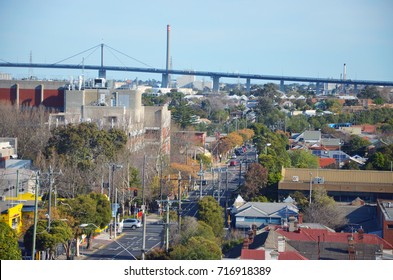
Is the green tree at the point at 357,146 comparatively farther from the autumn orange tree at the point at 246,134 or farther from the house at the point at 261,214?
the house at the point at 261,214

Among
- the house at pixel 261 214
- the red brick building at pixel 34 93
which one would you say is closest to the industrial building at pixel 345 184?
the house at pixel 261 214

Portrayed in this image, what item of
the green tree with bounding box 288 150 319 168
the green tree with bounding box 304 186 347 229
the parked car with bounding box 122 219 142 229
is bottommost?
the parked car with bounding box 122 219 142 229

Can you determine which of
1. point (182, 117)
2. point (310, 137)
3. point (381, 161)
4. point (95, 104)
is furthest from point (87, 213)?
point (182, 117)

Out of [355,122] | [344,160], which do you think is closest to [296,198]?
[344,160]

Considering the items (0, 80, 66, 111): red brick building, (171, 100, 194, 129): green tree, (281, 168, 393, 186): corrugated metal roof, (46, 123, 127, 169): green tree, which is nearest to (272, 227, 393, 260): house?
(281, 168, 393, 186): corrugated metal roof

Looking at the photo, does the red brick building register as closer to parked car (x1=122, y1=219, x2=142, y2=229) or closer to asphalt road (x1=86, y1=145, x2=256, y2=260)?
asphalt road (x1=86, y1=145, x2=256, y2=260)

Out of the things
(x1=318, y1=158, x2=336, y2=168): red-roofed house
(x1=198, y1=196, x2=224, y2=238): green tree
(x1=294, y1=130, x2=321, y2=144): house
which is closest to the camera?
(x1=198, y1=196, x2=224, y2=238): green tree

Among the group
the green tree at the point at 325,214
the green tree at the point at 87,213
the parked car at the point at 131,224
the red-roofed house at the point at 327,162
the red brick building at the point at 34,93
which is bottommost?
the red-roofed house at the point at 327,162

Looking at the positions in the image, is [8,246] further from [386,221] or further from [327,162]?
[327,162]
